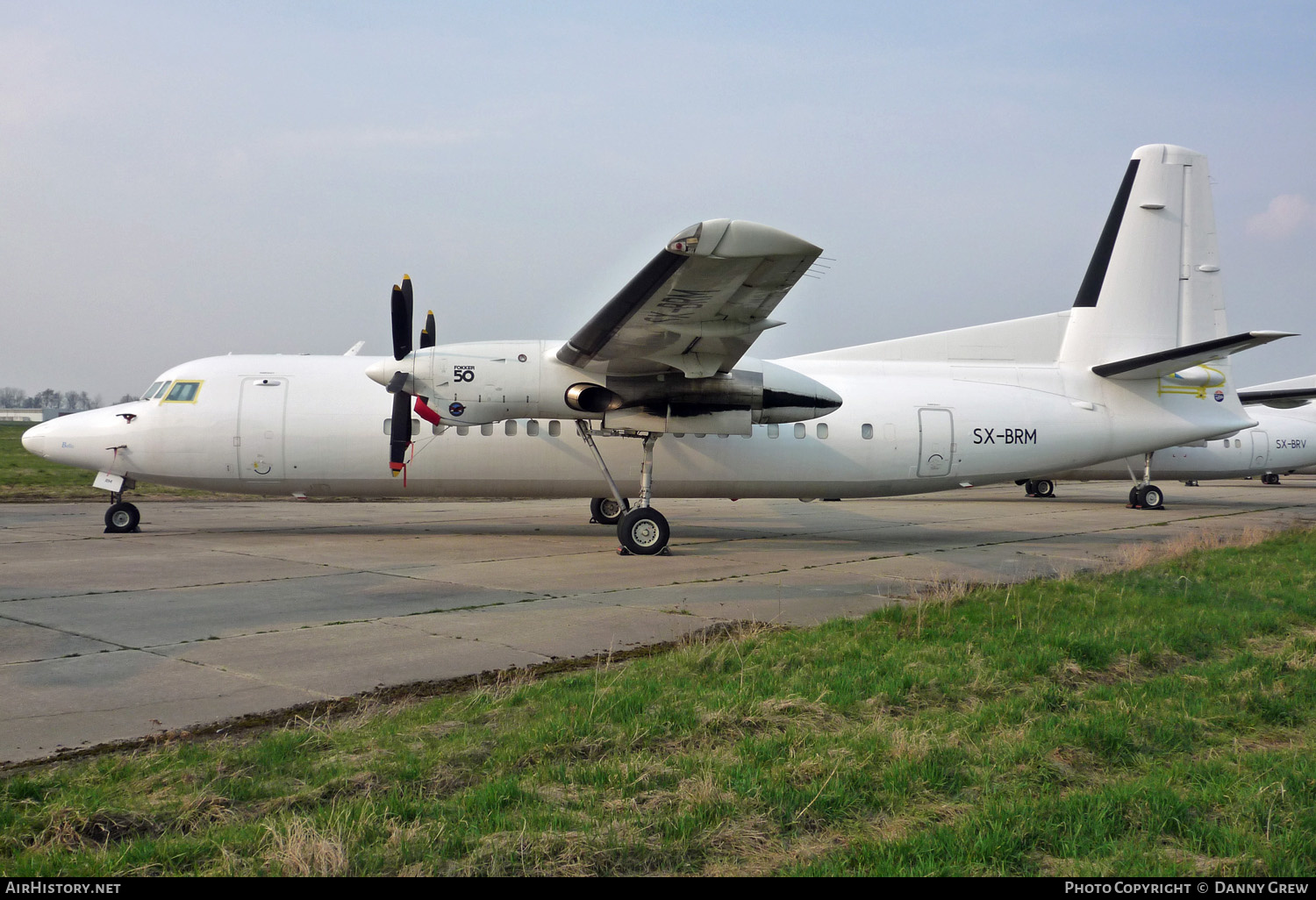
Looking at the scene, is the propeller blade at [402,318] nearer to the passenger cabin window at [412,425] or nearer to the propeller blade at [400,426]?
the propeller blade at [400,426]

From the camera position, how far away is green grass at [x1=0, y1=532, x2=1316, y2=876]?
3.55 metres

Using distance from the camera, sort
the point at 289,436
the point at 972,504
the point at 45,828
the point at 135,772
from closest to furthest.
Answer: the point at 45,828
the point at 135,772
the point at 289,436
the point at 972,504

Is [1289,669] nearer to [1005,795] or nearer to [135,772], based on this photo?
[1005,795]

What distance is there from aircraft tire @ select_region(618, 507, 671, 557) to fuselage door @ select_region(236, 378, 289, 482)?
243 inches

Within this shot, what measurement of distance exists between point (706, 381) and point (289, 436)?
23.6 ft

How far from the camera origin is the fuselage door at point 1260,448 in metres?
30.8

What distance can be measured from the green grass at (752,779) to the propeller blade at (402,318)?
27.2ft

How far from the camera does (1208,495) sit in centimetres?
3412

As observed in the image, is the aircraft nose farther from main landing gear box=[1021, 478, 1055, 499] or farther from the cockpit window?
main landing gear box=[1021, 478, 1055, 499]

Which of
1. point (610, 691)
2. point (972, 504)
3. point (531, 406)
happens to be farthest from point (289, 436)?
point (972, 504)

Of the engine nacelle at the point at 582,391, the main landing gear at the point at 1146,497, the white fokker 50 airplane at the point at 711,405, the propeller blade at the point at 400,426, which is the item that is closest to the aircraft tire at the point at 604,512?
the white fokker 50 airplane at the point at 711,405

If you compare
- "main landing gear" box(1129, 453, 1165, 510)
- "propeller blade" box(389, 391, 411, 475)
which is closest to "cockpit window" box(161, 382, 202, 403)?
"propeller blade" box(389, 391, 411, 475)

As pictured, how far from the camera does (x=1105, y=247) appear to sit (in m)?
18.3

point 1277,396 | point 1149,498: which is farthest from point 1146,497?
point 1277,396
